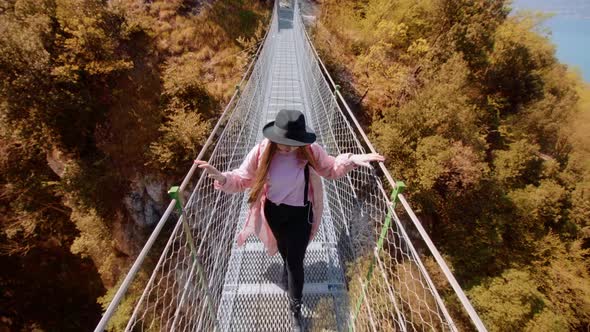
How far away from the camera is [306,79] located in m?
4.27

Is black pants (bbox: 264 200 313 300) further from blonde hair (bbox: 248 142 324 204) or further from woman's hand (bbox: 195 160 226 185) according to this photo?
woman's hand (bbox: 195 160 226 185)

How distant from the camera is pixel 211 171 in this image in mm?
1167

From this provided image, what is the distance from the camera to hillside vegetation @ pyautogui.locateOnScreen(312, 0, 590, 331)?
554cm

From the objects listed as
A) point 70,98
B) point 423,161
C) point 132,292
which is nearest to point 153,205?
point 132,292

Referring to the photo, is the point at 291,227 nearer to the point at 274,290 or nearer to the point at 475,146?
the point at 274,290

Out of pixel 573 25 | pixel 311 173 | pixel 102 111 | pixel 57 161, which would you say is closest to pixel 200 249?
pixel 311 173

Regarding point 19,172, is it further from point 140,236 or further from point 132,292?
point 132,292

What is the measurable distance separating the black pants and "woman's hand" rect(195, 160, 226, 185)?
282 mm

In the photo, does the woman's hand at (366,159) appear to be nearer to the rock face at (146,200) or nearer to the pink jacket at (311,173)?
the pink jacket at (311,173)

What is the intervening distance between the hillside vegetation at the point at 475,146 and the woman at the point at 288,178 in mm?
4395

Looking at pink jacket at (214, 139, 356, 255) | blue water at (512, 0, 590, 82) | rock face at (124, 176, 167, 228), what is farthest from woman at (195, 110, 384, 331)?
blue water at (512, 0, 590, 82)

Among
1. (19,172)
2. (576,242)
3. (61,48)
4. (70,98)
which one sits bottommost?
(576,242)

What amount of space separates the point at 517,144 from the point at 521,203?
168 centimetres

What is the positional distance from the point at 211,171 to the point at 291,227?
493 mm
